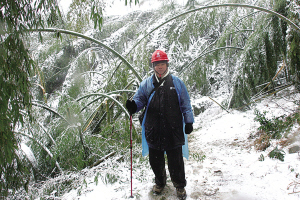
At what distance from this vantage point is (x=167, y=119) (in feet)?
6.96

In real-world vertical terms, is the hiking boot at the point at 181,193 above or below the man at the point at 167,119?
below

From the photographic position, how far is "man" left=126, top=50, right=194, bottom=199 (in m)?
2.12

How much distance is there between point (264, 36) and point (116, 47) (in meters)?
4.74

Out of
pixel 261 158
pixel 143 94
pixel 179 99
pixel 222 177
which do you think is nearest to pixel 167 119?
pixel 179 99

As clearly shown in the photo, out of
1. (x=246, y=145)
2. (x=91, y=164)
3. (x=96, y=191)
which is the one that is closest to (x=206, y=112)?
(x=246, y=145)

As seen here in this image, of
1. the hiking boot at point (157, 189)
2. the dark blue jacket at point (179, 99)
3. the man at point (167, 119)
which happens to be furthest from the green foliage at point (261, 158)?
the hiking boot at point (157, 189)

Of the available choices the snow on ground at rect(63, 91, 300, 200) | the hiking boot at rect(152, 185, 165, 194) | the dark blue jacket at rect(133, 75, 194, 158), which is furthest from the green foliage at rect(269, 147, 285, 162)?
the hiking boot at rect(152, 185, 165, 194)

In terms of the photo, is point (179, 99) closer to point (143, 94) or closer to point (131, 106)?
point (143, 94)

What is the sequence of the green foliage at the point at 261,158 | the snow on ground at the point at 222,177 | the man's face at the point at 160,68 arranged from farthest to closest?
the green foliage at the point at 261,158
the man's face at the point at 160,68
the snow on ground at the point at 222,177

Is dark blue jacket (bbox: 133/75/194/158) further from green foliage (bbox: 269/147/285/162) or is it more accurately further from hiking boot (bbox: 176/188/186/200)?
green foliage (bbox: 269/147/285/162)

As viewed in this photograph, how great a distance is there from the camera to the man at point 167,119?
2.12 m

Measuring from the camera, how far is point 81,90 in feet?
16.3

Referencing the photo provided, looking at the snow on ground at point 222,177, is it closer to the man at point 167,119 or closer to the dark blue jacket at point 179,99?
the man at point 167,119

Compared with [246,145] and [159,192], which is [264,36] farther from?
A: [159,192]
